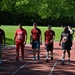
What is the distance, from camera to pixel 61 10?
5466 cm

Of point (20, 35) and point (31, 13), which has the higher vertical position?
point (31, 13)

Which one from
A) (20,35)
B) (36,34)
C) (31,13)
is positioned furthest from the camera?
(31,13)

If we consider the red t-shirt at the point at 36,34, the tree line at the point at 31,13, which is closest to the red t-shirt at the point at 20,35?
the red t-shirt at the point at 36,34

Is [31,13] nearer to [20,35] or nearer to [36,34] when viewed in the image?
[36,34]

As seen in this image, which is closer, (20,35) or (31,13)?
(20,35)

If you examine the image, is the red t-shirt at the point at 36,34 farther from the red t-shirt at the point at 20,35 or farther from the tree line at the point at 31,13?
the tree line at the point at 31,13

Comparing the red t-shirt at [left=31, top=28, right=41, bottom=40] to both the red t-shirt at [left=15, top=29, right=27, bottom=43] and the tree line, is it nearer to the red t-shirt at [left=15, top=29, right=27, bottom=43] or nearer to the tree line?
the red t-shirt at [left=15, top=29, right=27, bottom=43]

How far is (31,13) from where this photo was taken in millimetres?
66562

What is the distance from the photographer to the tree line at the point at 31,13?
182 feet

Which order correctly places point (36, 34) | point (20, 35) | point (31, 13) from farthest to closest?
point (31, 13) → point (36, 34) → point (20, 35)

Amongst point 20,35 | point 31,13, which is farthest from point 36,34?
point 31,13

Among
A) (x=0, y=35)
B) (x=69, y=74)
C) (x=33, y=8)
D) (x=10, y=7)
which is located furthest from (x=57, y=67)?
(x=10, y=7)

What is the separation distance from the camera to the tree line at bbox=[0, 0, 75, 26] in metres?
55.5

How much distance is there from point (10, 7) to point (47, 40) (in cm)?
5430
